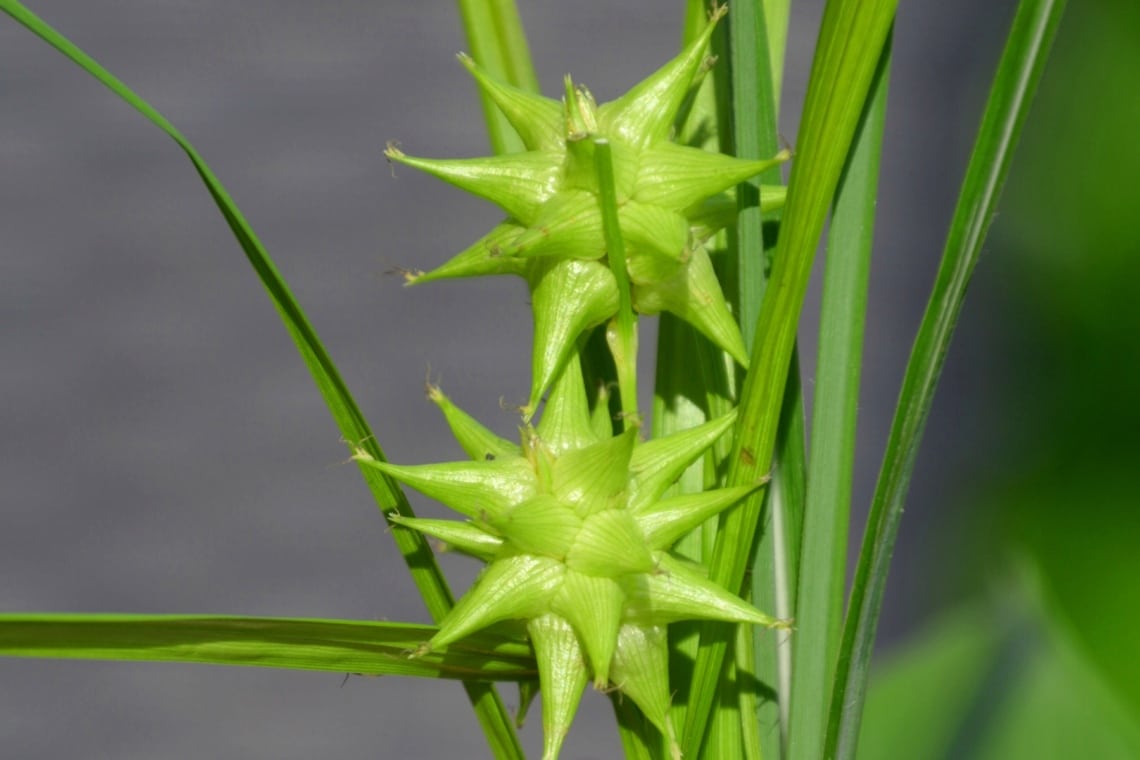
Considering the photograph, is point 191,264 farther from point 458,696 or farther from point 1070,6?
point 1070,6

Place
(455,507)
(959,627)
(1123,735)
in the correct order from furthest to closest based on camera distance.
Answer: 1. (959,627)
2. (1123,735)
3. (455,507)

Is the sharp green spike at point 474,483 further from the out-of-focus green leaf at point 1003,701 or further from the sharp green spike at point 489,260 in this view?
the out-of-focus green leaf at point 1003,701

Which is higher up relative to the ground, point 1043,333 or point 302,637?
point 302,637

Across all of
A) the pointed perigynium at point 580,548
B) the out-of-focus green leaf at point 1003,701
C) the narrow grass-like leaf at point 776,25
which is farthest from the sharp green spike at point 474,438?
the out-of-focus green leaf at point 1003,701

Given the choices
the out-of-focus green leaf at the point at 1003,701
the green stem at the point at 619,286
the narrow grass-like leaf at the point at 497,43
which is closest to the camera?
the green stem at the point at 619,286

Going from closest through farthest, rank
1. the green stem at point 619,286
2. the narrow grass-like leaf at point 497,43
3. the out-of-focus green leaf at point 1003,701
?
1. the green stem at point 619,286
2. the narrow grass-like leaf at point 497,43
3. the out-of-focus green leaf at point 1003,701

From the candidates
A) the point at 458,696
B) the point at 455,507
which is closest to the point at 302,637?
the point at 455,507
